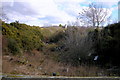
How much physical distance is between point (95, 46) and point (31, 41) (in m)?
4.04

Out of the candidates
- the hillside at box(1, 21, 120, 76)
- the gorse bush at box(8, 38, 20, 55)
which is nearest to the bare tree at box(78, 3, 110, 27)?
the hillside at box(1, 21, 120, 76)

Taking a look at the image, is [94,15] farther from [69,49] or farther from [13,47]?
[13,47]

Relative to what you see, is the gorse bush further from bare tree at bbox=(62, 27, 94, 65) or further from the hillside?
bare tree at bbox=(62, 27, 94, 65)

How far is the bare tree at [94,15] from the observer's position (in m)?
9.02

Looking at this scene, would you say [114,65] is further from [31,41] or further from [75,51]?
[31,41]

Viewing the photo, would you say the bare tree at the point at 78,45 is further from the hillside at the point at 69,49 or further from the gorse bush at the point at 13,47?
the gorse bush at the point at 13,47

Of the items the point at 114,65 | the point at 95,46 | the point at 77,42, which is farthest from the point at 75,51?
the point at 114,65

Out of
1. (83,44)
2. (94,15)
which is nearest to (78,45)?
(83,44)

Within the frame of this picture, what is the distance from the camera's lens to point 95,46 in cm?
784

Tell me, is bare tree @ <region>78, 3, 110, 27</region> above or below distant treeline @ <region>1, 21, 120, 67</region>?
above

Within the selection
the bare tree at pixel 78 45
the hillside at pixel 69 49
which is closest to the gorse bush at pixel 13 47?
the hillside at pixel 69 49

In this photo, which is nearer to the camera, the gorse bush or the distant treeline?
the distant treeline

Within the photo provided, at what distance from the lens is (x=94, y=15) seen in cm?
955

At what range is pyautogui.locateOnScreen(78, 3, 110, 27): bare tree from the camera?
902 centimetres
